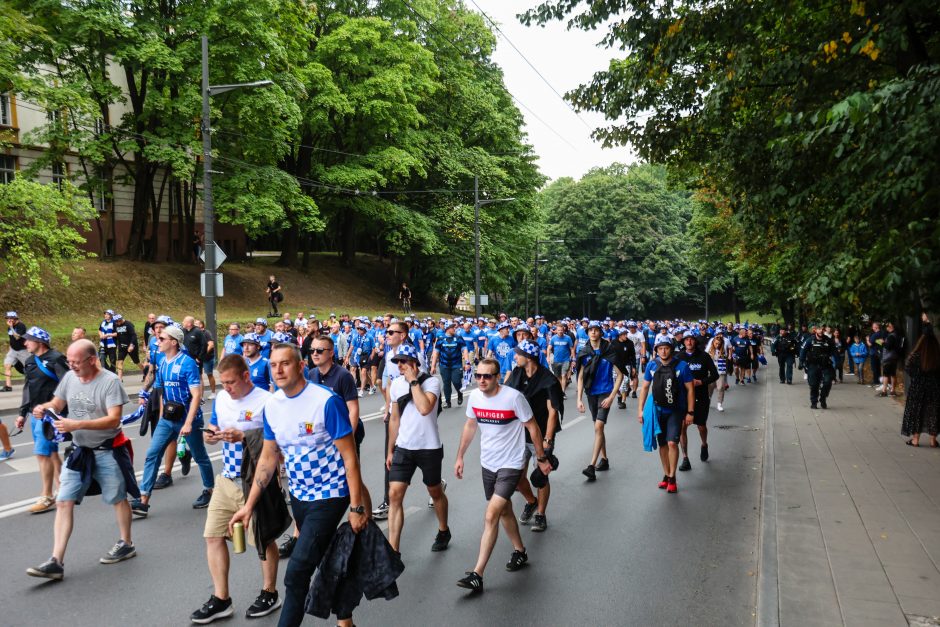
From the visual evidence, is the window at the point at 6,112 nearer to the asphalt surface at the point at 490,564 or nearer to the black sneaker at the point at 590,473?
the asphalt surface at the point at 490,564

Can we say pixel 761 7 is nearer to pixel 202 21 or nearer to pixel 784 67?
pixel 784 67

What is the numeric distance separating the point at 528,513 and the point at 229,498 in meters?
3.27

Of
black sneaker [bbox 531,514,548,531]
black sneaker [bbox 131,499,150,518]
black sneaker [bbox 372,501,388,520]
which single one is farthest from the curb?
black sneaker [bbox 131,499,150,518]

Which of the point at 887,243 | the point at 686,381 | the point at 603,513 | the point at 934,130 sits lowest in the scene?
the point at 603,513

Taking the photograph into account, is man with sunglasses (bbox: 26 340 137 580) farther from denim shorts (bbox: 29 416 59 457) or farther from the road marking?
the road marking

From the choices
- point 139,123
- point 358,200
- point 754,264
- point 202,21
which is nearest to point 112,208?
point 139,123

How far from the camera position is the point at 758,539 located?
667 centimetres

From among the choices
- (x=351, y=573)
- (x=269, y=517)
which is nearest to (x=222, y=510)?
(x=269, y=517)

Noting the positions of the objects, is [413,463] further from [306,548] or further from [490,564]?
[306,548]

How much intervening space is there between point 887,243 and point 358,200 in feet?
101

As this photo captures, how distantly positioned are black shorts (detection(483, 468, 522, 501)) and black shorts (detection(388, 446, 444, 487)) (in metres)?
0.54

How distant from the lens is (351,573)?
4.05m

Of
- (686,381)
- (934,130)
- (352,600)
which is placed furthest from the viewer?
(686,381)

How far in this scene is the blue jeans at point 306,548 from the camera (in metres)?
4.04
